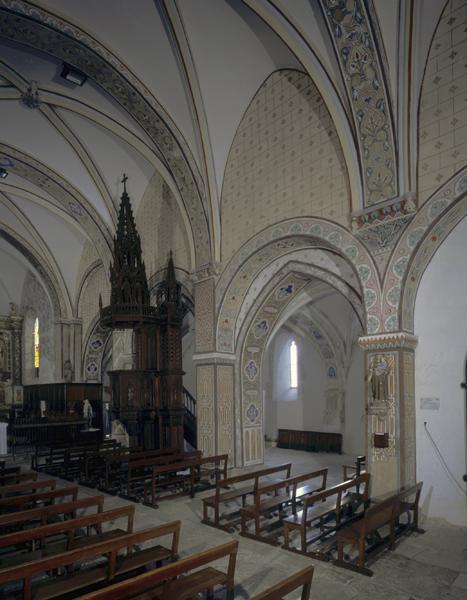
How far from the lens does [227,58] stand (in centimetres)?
1012

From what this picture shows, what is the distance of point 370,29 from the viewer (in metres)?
7.28

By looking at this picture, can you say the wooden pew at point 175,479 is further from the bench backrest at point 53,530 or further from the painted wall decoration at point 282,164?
the painted wall decoration at point 282,164

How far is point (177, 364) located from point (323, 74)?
7.96 metres

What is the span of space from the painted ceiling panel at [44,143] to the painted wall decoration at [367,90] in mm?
8784

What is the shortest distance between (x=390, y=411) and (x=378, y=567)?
2466 millimetres

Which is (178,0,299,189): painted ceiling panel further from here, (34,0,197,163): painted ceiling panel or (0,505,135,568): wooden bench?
(0,505,135,568): wooden bench

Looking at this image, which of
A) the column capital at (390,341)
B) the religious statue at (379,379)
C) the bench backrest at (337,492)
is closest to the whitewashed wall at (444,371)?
the column capital at (390,341)

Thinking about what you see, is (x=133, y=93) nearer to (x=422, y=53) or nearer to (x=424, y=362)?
(x=422, y=53)

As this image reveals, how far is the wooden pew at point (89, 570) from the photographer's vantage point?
12.7 feet

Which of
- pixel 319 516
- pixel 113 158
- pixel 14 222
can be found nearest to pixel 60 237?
pixel 14 222

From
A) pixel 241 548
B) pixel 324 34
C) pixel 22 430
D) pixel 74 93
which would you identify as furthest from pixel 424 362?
pixel 22 430

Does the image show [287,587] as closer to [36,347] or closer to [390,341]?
[390,341]

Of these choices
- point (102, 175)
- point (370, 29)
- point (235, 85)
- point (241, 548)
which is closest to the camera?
point (241, 548)

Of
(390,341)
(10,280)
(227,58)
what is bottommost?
(390,341)
